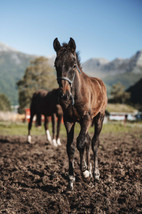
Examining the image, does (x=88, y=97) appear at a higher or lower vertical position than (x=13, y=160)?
higher

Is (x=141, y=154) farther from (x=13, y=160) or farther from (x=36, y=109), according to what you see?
(x=36, y=109)

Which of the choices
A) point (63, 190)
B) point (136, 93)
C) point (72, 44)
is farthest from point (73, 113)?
point (136, 93)

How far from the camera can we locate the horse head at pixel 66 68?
3943mm

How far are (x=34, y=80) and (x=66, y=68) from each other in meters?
34.2

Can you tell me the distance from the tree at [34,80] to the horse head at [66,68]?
31265mm

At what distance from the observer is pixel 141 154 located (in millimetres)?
7723

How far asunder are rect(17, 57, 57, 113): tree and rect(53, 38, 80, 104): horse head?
3126cm

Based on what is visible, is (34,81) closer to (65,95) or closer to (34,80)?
(34,80)

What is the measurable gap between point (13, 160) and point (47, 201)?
353cm

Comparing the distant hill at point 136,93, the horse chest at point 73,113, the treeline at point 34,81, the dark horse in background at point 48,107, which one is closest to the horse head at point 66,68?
the horse chest at point 73,113

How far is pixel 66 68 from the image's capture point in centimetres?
402

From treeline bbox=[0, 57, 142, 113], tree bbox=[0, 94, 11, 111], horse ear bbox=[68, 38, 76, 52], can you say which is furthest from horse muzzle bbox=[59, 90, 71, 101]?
tree bbox=[0, 94, 11, 111]

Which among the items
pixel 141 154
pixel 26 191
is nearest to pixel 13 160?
pixel 26 191

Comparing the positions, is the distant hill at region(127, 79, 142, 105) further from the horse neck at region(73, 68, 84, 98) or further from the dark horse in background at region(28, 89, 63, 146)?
the horse neck at region(73, 68, 84, 98)
